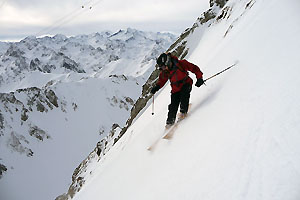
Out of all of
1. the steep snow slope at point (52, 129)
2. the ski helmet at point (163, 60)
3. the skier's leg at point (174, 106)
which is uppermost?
the ski helmet at point (163, 60)

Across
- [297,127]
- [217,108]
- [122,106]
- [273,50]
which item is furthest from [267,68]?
[122,106]

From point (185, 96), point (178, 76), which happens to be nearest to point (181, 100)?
point (185, 96)

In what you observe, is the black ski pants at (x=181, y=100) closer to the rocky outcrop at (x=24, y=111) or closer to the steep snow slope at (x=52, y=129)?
the steep snow slope at (x=52, y=129)

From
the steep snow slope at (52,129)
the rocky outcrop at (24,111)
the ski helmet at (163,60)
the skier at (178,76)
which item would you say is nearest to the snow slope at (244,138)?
the skier at (178,76)

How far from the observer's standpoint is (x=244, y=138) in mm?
4090

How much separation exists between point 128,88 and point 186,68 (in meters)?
122

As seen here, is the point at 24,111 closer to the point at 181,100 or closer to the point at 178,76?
the point at 181,100

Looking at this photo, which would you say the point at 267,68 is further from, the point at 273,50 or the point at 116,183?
the point at 116,183

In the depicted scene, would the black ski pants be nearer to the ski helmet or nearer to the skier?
the skier

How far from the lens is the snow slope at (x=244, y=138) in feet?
10.7

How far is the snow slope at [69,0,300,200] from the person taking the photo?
3.27m

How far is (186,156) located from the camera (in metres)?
5.23

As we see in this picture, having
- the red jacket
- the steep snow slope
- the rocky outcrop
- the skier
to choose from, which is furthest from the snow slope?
the rocky outcrop

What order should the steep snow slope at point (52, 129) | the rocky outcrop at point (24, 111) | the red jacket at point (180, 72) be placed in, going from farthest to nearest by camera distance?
1. the rocky outcrop at point (24, 111)
2. the steep snow slope at point (52, 129)
3. the red jacket at point (180, 72)
